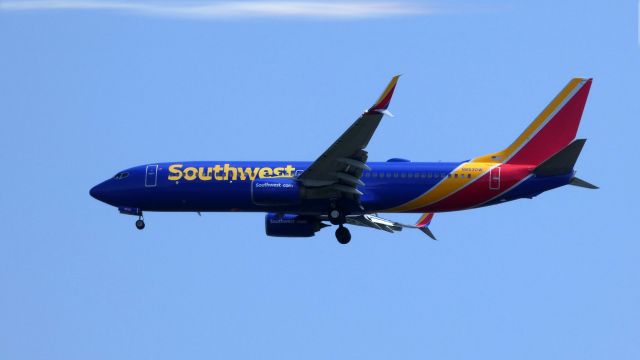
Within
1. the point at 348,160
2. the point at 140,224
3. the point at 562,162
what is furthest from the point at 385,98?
the point at 140,224

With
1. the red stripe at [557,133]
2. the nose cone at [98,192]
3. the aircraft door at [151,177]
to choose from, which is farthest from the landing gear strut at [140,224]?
the red stripe at [557,133]

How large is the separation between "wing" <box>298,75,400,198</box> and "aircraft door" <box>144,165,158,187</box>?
907 centimetres

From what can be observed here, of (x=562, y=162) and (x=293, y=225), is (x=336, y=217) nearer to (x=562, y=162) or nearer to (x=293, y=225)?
(x=293, y=225)

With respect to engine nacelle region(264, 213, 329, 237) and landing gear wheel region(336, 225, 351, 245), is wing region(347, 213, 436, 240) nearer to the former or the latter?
engine nacelle region(264, 213, 329, 237)

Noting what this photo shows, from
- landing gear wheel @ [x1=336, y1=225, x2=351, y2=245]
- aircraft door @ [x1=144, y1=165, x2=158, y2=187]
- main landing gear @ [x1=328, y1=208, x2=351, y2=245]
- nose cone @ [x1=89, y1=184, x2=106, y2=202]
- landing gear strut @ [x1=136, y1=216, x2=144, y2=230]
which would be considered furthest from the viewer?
nose cone @ [x1=89, y1=184, x2=106, y2=202]

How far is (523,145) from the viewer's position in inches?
3162

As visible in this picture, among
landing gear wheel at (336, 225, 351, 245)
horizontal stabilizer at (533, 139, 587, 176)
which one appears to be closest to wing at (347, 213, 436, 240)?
landing gear wheel at (336, 225, 351, 245)

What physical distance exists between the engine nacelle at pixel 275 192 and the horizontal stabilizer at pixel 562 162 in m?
12.8

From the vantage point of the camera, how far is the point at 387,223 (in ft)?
289

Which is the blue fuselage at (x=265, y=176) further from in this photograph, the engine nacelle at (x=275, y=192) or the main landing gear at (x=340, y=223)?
the engine nacelle at (x=275, y=192)

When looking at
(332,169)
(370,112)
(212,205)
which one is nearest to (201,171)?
(212,205)

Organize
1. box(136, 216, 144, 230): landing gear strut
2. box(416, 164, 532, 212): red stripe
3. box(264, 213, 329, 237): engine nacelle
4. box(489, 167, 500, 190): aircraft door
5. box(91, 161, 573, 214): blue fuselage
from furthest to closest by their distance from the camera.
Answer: box(264, 213, 329, 237): engine nacelle, box(136, 216, 144, 230): landing gear strut, box(91, 161, 573, 214): blue fuselage, box(489, 167, 500, 190): aircraft door, box(416, 164, 532, 212): red stripe

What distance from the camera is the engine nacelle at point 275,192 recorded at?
77.6m

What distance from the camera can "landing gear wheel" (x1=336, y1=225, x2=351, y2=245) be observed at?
81.4 meters
